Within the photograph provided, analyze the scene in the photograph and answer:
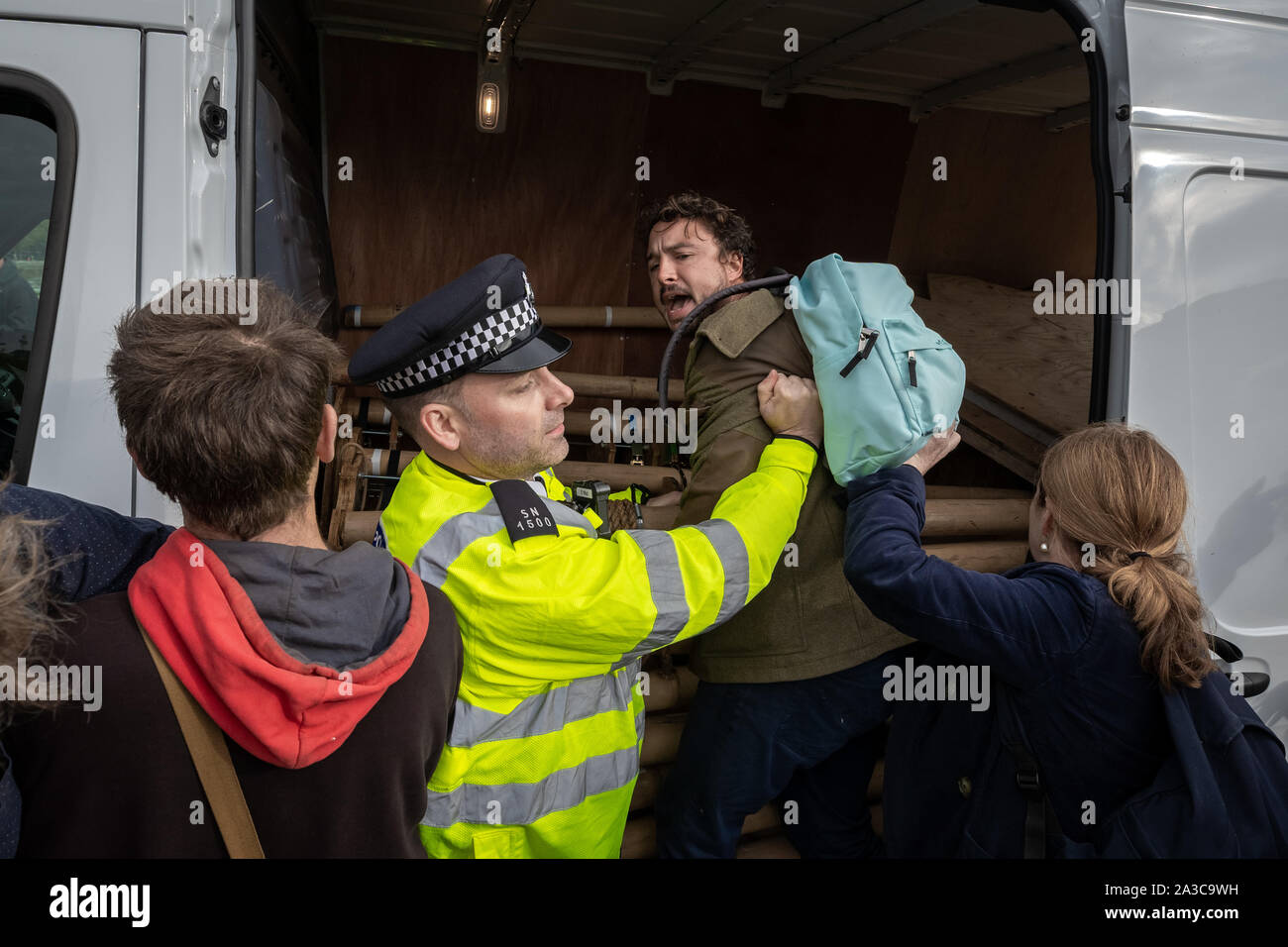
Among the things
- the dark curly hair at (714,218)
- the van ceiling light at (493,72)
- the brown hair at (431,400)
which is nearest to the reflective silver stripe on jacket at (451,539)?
the brown hair at (431,400)

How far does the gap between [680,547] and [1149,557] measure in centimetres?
78

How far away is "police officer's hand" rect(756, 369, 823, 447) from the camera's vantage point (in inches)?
69.6

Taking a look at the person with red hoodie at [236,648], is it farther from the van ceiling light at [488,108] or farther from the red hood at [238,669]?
the van ceiling light at [488,108]

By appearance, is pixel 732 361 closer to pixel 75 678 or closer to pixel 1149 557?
pixel 1149 557

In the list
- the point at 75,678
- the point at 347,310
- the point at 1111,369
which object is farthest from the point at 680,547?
the point at 347,310

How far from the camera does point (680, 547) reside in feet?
4.90

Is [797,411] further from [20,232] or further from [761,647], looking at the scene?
[20,232]

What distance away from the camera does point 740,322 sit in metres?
1.88

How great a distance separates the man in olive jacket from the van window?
124 centimetres

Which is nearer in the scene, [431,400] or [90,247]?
[90,247]

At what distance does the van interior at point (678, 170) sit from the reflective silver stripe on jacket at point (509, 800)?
1296mm

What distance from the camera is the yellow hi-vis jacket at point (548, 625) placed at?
1.42 meters

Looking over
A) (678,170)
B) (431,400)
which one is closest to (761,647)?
(431,400)

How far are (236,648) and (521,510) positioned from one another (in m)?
0.53
